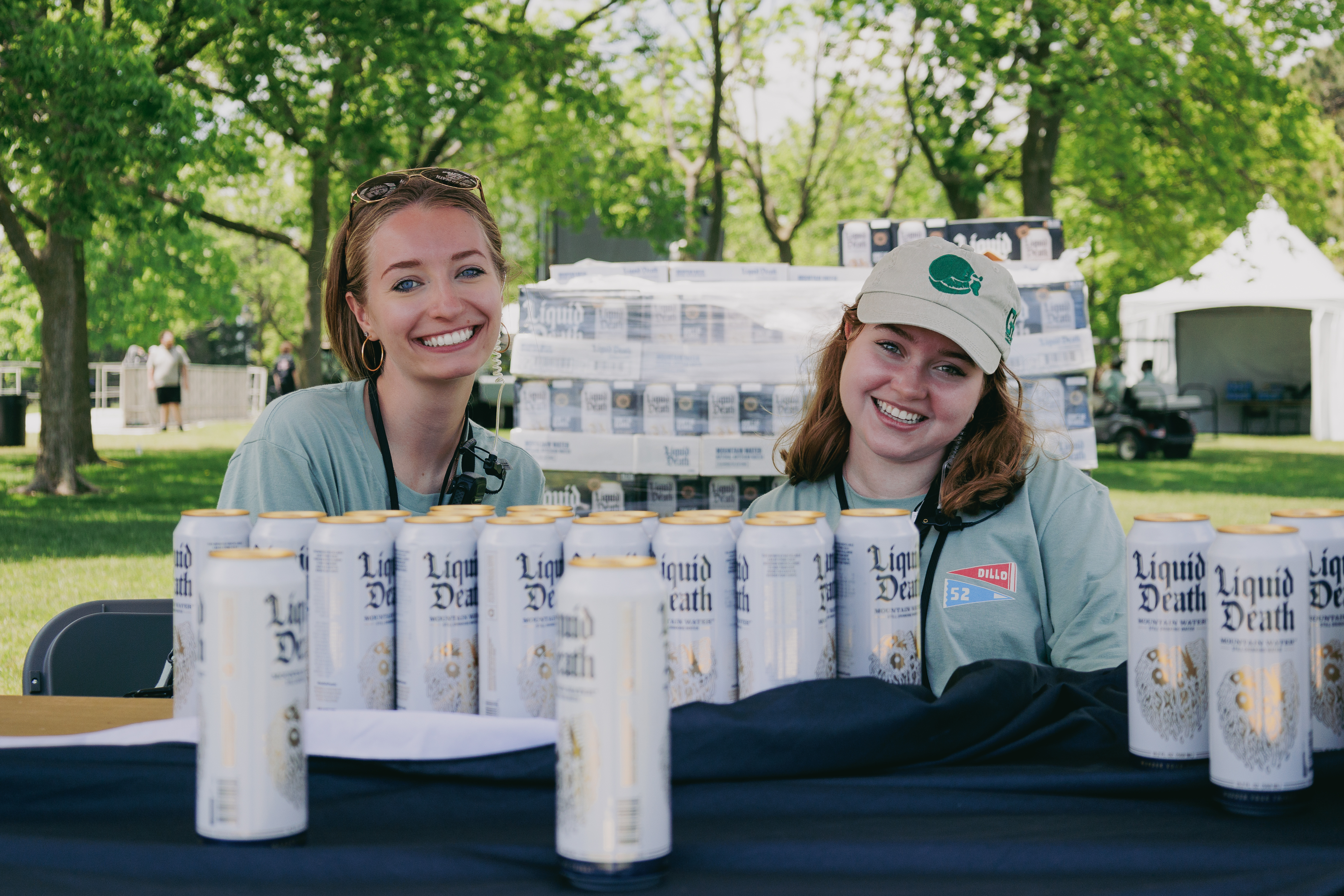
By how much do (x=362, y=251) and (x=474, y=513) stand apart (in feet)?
3.71

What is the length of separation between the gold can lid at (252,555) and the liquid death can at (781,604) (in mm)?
557

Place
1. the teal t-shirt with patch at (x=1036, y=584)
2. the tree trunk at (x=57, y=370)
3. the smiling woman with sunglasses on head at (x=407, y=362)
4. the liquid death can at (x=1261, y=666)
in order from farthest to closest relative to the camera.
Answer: the tree trunk at (x=57, y=370) < the smiling woman with sunglasses on head at (x=407, y=362) < the teal t-shirt with patch at (x=1036, y=584) < the liquid death can at (x=1261, y=666)

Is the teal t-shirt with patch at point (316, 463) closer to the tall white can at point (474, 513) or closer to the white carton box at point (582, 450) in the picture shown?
the tall white can at point (474, 513)

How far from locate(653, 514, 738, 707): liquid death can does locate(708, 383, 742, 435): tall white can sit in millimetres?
4936

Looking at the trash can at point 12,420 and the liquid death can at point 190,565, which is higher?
the trash can at point 12,420

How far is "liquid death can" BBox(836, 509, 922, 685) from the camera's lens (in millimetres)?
1570

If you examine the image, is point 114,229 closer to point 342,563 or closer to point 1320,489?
point 342,563

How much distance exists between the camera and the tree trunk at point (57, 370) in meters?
11.4


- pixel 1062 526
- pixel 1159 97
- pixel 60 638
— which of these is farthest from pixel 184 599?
pixel 1159 97

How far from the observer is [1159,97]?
1255 centimetres

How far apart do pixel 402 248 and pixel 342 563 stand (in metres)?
1.14

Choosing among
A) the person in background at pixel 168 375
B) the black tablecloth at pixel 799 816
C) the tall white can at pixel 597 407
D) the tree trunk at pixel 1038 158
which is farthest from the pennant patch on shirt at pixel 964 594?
the person in background at pixel 168 375

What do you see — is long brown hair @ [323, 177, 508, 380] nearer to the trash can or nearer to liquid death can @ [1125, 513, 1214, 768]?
liquid death can @ [1125, 513, 1214, 768]

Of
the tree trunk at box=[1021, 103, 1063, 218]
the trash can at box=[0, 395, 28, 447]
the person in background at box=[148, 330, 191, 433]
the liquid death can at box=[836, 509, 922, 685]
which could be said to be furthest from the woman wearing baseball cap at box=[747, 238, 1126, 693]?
the person in background at box=[148, 330, 191, 433]
